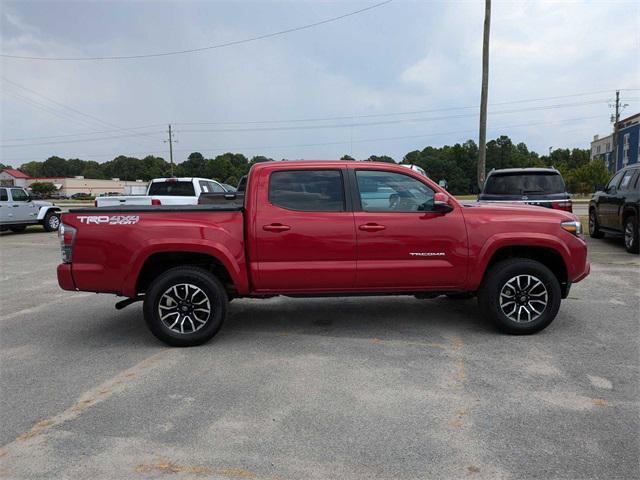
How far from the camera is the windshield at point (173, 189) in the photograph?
13430 millimetres

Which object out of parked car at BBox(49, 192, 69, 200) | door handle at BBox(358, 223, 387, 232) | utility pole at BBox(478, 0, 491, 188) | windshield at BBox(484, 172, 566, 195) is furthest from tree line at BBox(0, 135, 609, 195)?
door handle at BBox(358, 223, 387, 232)

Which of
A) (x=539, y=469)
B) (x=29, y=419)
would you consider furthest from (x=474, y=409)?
(x=29, y=419)

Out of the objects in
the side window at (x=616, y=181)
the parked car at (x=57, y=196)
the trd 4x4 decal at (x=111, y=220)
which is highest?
the side window at (x=616, y=181)

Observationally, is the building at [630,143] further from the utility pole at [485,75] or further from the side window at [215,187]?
the side window at [215,187]

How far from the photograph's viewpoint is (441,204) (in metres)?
4.80

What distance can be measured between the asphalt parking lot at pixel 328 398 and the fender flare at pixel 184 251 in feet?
2.31

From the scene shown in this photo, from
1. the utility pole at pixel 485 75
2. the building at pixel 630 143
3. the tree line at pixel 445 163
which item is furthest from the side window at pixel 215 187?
the building at pixel 630 143

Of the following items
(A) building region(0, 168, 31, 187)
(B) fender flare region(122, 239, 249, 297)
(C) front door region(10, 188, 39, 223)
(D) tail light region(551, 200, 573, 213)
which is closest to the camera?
(B) fender flare region(122, 239, 249, 297)

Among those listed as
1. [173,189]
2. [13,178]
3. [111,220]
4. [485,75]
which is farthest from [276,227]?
[13,178]

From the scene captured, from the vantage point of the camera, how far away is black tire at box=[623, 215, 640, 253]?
9.77 metres

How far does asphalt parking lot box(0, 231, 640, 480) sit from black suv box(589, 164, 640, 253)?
15.6 ft

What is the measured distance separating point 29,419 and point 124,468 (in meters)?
1.11

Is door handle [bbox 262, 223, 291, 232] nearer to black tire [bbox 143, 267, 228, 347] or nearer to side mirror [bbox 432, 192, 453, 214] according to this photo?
black tire [bbox 143, 267, 228, 347]

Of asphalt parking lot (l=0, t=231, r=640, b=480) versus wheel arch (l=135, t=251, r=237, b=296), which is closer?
asphalt parking lot (l=0, t=231, r=640, b=480)
